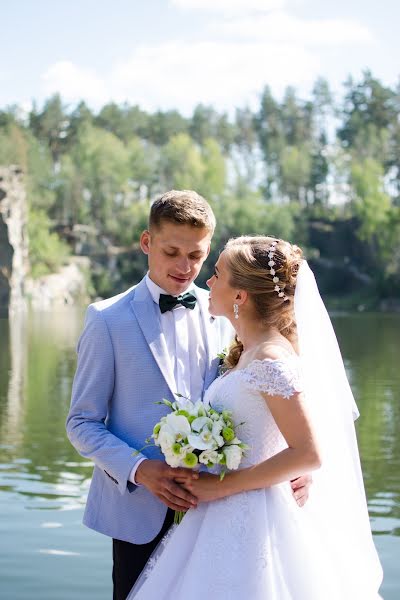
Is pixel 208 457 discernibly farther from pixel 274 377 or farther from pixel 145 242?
pixel 145 242

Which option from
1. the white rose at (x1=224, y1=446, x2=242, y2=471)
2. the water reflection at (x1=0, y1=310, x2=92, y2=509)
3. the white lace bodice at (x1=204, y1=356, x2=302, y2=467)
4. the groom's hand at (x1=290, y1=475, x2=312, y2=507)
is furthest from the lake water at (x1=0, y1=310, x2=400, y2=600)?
the white rose at (x1=224, y1=446, x2=242, y2=471)

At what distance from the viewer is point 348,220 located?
69875 mm

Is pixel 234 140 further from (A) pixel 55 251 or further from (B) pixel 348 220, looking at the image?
(A) pixel 55 251

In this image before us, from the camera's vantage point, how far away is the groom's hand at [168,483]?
297 cm

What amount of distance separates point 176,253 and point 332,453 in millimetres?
840

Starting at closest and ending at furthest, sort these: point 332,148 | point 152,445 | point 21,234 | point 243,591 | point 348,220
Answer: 1. point 243,591
2. point 152,445
3. point 21,234
4. point 348,220
5. point 332,148

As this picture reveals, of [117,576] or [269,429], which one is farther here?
[117,576]

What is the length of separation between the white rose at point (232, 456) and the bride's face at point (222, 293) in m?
0.45

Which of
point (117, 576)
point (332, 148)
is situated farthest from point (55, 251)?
point (117, 576)

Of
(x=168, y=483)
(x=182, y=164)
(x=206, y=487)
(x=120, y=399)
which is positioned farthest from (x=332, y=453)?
(x=182, y=164)

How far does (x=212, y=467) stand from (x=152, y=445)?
0.72 ft

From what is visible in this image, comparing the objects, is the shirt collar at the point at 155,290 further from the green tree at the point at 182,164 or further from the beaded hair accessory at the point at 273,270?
the green tree at the point at 182,164

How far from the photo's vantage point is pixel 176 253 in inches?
129

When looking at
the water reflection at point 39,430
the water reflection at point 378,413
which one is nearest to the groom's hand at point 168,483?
the water reflection at point 378,413
